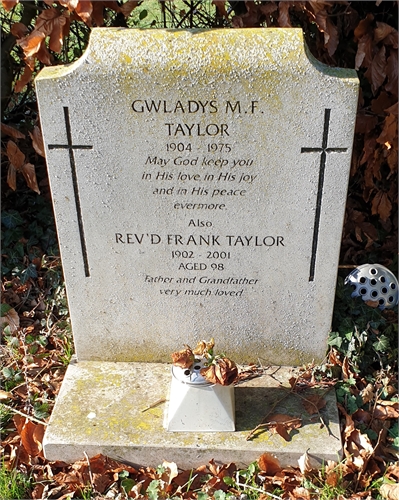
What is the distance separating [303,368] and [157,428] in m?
0.80

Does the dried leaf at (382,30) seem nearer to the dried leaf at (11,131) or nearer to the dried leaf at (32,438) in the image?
the dried leaf at (11,131)

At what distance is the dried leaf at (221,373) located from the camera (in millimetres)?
2381

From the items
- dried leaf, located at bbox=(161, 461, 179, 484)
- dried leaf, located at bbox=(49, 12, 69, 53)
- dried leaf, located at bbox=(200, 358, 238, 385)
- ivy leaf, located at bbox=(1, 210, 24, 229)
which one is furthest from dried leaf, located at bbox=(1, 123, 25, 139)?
dried leaf, located at bbox=(161, 461, 179, 484)

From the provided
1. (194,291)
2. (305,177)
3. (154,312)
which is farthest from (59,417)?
(305,177)

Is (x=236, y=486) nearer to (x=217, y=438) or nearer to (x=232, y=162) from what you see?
(x=217, y=438)

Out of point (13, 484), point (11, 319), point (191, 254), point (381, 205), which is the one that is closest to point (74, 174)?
point (191, 254)

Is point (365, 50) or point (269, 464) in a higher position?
point (365, 50)

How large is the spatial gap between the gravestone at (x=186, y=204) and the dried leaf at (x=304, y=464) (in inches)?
11.2

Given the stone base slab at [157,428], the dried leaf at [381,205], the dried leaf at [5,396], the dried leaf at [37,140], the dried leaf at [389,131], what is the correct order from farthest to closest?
the dried leaf at [381,205] → the dried leaf at [37,140] → the dried leaf at [389,131] → the dried leaf at [5,396] → the stone base slab at [157,428]

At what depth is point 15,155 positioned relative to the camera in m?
3.47

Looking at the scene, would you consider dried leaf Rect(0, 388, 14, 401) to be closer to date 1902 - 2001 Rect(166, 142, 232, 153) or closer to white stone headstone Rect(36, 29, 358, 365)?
white stone headstone Rect(36, 29, 358, 365)

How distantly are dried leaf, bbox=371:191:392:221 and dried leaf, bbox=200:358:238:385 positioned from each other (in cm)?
173

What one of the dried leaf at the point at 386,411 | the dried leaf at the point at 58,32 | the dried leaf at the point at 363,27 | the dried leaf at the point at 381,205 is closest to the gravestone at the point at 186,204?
the dried leaf at the point at 386,411

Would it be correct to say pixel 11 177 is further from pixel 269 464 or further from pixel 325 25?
pixel 269 464
